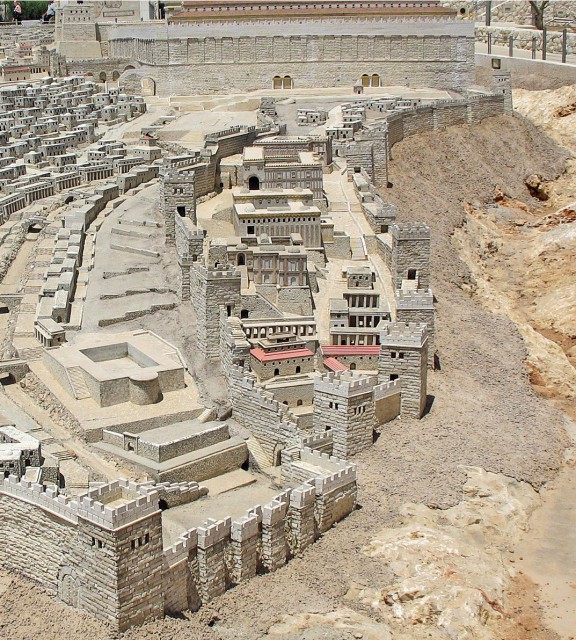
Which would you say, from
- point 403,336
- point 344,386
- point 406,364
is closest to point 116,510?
point 344,386

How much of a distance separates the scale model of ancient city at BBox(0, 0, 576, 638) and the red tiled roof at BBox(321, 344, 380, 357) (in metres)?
0.09

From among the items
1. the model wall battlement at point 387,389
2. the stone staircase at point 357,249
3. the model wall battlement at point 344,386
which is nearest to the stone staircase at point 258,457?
the model wall battlement at point 344,386

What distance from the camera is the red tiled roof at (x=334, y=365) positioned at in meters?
35.2

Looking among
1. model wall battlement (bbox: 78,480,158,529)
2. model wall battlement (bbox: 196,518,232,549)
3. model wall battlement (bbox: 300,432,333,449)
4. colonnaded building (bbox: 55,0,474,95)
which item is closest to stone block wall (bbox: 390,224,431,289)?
model wall battlement (bbox: 300,432,333,449)

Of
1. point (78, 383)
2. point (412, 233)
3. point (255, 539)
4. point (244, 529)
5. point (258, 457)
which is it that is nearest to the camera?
point (244, 529)

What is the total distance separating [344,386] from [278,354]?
4.45 metres

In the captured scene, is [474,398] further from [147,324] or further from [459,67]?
[459,67]

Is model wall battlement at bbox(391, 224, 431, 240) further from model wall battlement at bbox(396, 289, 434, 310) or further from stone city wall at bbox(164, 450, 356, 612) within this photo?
stone city wall at bbox(164, 450, 356, 612)

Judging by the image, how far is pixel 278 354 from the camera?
35.4 metres

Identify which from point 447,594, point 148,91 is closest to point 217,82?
point 148,91

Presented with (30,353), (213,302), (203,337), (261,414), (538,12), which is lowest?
(261,414)

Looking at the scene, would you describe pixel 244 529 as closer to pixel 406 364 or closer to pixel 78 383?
pixel 406 364

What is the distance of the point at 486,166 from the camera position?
67.1 m

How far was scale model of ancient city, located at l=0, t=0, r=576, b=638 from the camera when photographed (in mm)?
24203
